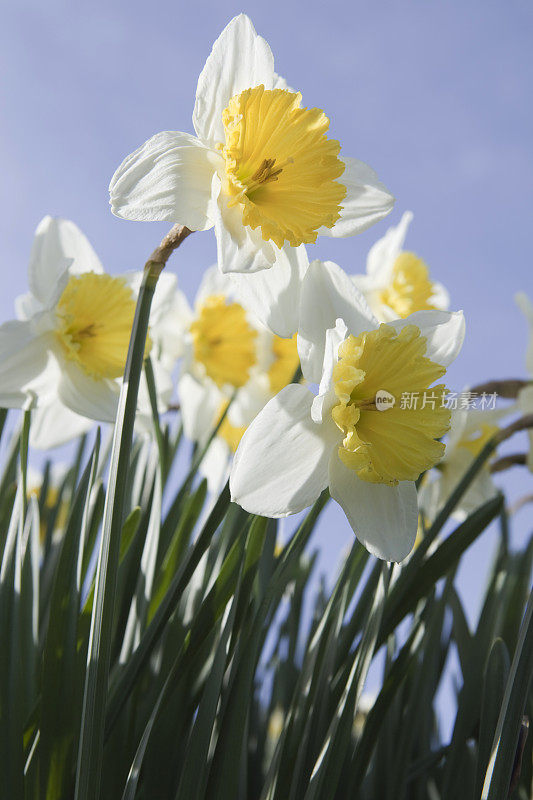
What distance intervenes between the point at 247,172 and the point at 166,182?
0.15 meters

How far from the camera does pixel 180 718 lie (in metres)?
1.28

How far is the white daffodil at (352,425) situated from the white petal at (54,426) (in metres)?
0.87

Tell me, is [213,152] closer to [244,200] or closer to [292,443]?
[244,200]

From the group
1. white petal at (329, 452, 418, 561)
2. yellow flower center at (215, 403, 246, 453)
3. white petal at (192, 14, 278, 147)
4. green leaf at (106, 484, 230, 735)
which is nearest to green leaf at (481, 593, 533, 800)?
white petal at (329, 452, 418, 561)

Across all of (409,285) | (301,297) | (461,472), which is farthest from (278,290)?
(409,285)

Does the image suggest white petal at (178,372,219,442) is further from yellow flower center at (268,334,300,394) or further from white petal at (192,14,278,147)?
white petal at (192,14,278,147)

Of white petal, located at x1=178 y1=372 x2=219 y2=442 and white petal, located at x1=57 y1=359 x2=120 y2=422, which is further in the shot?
white petal, located at x1=178 y1=372 x2=219 y2=442

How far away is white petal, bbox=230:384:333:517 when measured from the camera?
3.06 ft

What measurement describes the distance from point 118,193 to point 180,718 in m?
0.93

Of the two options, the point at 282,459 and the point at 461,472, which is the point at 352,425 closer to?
the point at 282,459

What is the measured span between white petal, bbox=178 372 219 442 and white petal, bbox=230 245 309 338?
113 cm

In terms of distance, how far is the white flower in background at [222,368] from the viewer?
2.27m

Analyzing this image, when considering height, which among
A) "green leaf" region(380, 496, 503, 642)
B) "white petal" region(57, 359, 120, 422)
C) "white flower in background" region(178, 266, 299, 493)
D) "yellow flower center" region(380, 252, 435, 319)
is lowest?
"green leaf" region(380, 496, 503, 642)

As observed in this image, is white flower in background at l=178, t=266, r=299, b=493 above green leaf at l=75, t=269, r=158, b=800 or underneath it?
above
